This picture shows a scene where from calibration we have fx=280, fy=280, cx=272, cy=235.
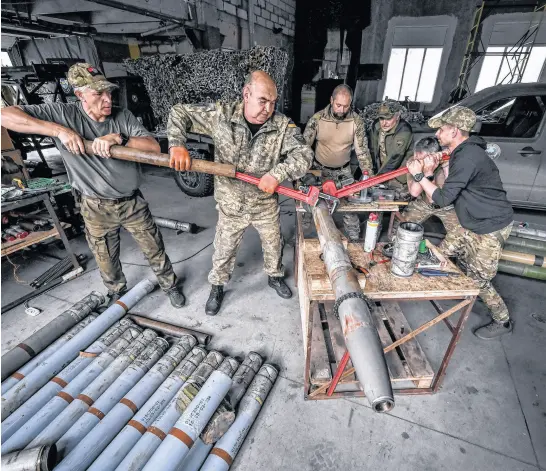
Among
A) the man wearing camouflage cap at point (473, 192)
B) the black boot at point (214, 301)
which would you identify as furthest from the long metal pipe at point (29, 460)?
the man wearing camouflage cap at point (473, 192)

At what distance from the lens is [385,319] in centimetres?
255

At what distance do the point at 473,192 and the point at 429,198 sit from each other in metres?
0.32

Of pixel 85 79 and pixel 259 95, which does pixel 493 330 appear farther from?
pixel 85 79

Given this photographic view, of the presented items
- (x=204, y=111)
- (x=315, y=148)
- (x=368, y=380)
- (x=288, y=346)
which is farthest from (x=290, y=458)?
(x=315, y=148)

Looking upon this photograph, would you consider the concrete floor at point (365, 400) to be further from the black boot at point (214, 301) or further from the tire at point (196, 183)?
the tire at point (196, 183)

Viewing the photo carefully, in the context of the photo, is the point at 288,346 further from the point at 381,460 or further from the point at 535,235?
the point at 535,235

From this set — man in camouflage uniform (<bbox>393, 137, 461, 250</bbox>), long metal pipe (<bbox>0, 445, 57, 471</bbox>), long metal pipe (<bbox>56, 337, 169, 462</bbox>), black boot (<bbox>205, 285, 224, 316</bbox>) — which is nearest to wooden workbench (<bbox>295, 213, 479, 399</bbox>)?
man in camouflage uniform (<bbox>393, 137, 461, 250</bbox>)

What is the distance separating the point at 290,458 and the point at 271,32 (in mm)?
9421

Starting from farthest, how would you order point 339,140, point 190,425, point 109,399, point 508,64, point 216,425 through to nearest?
point 508,64 → point 339,140 → point 109,399 → point 216,425 → point 190,425

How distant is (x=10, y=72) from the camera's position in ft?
22.9

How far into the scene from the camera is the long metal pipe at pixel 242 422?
1.68 meters

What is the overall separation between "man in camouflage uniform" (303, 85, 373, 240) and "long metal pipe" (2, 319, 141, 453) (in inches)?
109

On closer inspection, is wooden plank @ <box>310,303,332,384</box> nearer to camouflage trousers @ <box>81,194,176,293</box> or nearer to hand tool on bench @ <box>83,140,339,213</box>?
hand tool on bench @ <box>83,140,339,213</box>

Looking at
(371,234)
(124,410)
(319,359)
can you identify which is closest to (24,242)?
(124,410)
